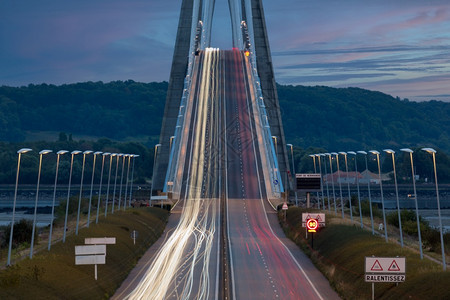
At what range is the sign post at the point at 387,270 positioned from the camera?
42.8 metres

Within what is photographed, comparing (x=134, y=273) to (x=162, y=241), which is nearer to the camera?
(x=134, y=273)

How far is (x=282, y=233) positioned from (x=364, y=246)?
2745 centimetres

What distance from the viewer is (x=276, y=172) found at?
12412 centimetres

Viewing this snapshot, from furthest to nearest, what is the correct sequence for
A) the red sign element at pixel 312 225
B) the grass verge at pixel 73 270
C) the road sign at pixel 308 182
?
1. the road sign at pixel 308 182
2. the red sign element at pixel 312 225
3. the grass verge at pixel 73 270

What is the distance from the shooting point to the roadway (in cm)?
5291

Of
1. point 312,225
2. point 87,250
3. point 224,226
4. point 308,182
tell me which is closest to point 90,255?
point 87,250

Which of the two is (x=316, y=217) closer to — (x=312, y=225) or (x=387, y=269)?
(x=312, y=225)

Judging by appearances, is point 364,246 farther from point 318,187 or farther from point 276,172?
point 276,172

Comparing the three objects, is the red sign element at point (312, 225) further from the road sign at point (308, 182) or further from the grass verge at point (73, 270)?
the road sign at point (308, 182)

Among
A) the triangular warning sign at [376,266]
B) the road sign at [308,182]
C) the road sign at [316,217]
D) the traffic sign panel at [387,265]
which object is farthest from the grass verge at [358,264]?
the road sign at [308,182]

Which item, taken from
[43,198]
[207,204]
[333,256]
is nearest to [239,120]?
[207,204]

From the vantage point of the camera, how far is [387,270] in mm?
42875

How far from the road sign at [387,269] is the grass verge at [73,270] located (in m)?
15.7

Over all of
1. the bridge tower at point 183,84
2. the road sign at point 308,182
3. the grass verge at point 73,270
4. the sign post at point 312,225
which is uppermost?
the bridge tower at point 183,84
